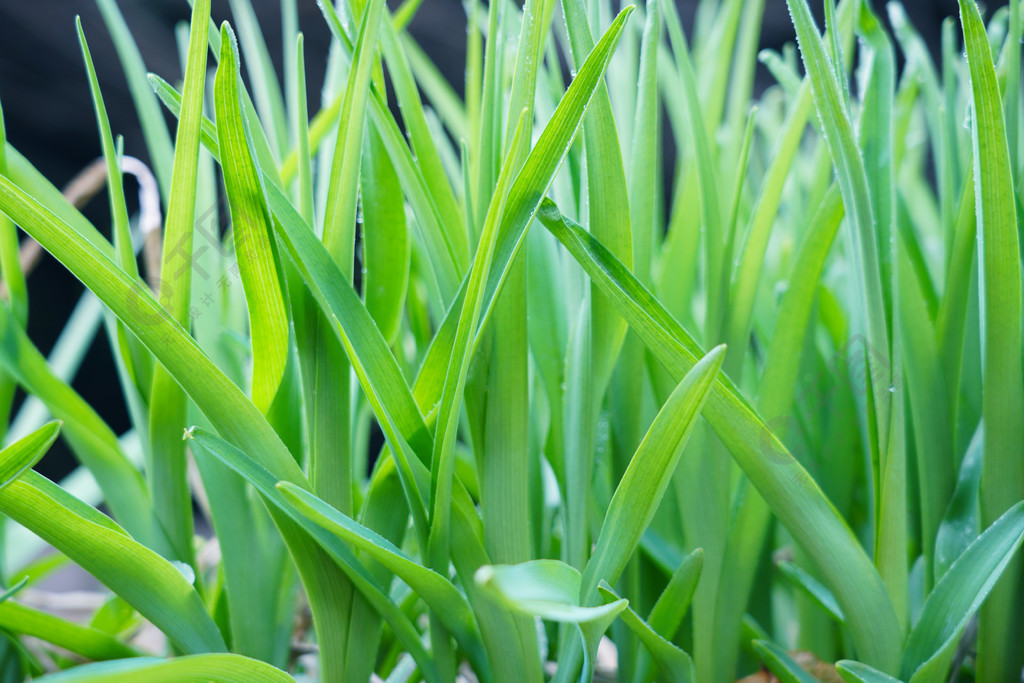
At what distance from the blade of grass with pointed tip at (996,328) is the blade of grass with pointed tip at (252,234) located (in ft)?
0.82

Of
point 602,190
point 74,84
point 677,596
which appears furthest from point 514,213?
point 74,84

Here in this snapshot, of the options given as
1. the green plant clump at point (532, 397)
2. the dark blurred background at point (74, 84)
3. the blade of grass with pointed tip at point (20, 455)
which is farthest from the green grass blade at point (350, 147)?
the dark blurred background at point (74, 84)

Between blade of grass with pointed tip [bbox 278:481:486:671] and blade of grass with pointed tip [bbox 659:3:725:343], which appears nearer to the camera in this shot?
blade of grass with pointed tip [bbox 278:481:486:671]

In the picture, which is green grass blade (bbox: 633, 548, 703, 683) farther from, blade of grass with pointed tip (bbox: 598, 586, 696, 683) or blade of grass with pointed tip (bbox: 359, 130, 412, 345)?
blade of grass with pointed tip (bbox: 359, 130, 412, 345)

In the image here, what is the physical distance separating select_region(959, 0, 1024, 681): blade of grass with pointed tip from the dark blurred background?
117 centimetres

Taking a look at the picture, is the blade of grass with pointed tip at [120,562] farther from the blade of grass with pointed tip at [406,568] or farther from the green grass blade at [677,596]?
the green grass blade at [677,596]

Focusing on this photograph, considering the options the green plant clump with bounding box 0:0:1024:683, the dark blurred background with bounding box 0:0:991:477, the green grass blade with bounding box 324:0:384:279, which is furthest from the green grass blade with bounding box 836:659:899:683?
the dark blurred background with bounding box 0:0:991:477

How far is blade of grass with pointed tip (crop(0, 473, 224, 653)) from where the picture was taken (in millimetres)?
211

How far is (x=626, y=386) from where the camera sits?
30 centimetres

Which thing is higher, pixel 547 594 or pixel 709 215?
pixel 709 215

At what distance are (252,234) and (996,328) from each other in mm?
276

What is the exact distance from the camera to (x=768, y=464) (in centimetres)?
24

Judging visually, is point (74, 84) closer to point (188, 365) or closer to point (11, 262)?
point (11, 262)

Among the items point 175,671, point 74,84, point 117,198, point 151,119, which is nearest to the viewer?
point 175,671
